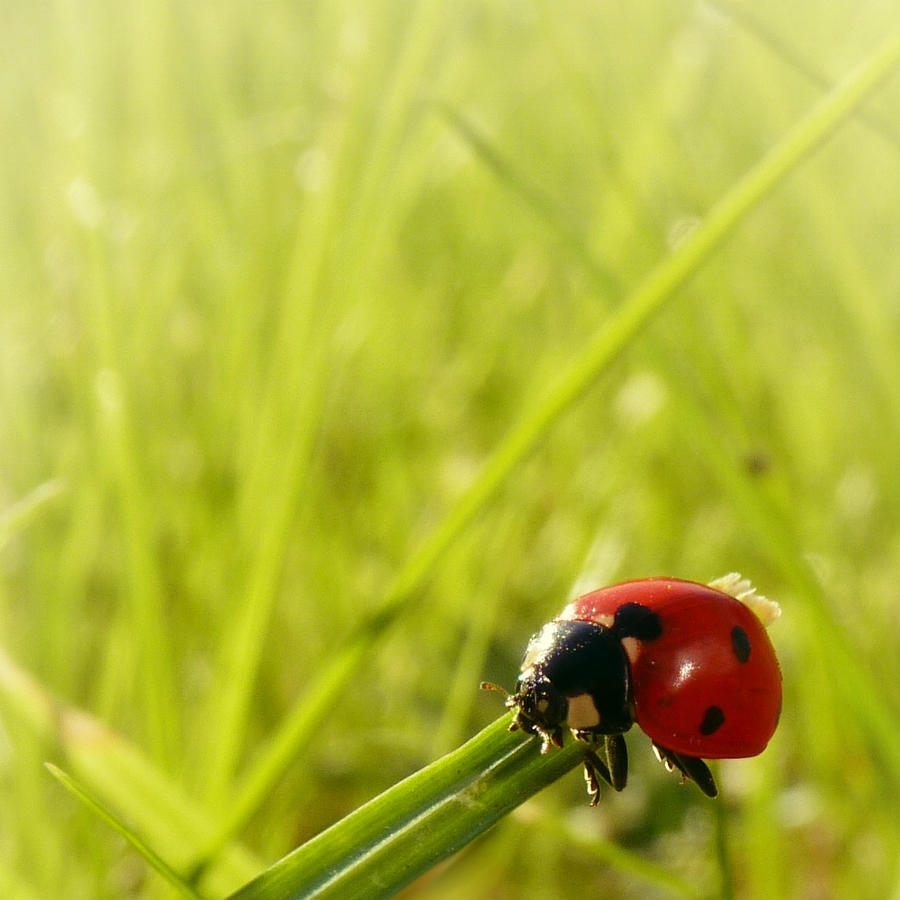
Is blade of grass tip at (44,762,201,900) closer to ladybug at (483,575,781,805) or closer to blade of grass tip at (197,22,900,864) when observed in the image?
blade of grass tip at (197,22,900,864)

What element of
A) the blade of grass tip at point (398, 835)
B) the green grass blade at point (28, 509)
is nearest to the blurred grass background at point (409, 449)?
the green grass blade at point (28, 509)

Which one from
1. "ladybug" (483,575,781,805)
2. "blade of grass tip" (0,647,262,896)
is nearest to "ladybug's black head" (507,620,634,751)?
"ladybug" (483,575,781,805)

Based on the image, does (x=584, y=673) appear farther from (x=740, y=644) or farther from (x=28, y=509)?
(x=28, y=509)

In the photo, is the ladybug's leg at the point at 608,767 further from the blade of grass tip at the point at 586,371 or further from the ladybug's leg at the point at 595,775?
the blade of grass tip at the point at 586,371

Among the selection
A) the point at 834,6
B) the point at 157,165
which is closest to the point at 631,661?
the point at 157,165

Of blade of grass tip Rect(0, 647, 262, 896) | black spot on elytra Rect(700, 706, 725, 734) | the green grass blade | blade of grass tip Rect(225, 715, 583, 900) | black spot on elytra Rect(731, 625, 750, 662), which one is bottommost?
black spot on elytra Rect(700, 706, 725, 734)

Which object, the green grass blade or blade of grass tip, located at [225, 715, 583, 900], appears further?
the green grass blade

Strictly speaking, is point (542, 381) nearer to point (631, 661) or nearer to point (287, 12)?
point (631, 661)
